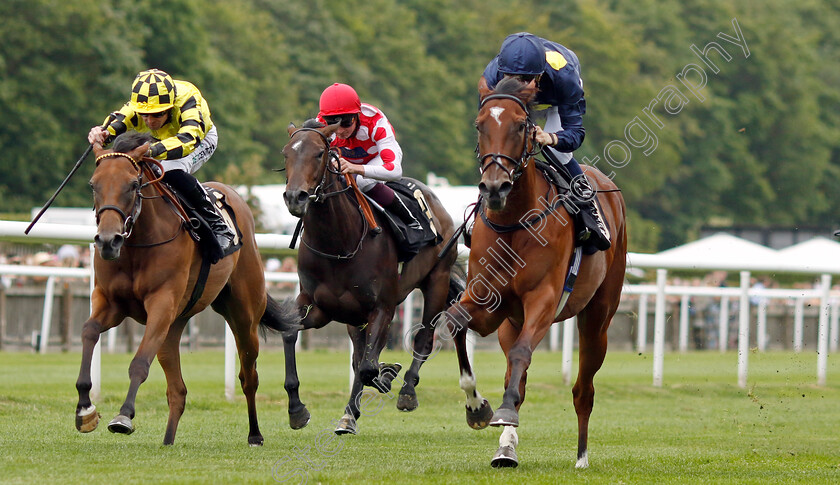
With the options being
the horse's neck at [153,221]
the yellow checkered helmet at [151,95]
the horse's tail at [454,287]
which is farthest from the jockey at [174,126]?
the horse's tail at [454,287]

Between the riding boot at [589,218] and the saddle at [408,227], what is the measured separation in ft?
5.51

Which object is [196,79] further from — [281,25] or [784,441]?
[784,441]

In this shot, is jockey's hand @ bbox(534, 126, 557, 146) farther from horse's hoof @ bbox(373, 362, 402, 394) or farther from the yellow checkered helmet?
the yellow checkered helmet

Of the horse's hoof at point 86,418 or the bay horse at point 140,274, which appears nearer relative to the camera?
the horse's hoof at point 86,418

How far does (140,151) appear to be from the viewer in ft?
23.5

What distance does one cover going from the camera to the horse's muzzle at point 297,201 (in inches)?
294

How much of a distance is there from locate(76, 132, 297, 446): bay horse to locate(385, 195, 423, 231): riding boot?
1.00 m

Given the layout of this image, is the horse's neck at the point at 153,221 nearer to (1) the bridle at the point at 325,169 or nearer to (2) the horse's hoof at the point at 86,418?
(1) the bridle at the point at 325,169

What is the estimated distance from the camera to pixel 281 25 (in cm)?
4547

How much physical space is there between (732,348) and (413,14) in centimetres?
2781

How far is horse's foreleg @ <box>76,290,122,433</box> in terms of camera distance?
656cm

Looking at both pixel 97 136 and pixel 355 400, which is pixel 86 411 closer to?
pixel 97 136

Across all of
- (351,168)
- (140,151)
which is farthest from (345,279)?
(140,151)

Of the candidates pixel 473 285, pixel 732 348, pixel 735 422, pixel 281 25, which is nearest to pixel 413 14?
pixel 281 25
